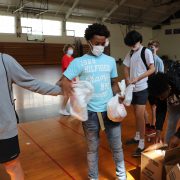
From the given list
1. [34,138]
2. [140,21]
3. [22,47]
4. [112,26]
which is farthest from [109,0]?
[34,138]

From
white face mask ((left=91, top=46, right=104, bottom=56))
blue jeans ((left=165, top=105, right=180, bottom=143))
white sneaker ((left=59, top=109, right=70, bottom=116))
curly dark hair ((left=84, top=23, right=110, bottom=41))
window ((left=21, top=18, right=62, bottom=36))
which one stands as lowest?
white sneaker ((left=59, top=109, right=70, bottom=116))

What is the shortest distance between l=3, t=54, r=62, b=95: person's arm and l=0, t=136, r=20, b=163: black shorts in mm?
360

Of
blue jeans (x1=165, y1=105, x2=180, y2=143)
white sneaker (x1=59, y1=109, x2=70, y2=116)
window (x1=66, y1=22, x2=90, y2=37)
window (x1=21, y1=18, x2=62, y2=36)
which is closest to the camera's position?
blue jeans (x1=165, y1=105, x2=180, y2=143)

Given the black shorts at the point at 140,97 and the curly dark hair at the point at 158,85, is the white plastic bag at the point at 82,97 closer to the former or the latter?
the curly dark hair at the point at 158,85

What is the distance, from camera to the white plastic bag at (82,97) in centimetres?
188

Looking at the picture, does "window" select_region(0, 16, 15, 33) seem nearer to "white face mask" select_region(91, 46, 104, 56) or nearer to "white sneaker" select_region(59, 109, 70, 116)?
"white sneaker" select_region(59, 109, 70, 116)

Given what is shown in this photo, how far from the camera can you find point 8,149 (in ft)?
5.13

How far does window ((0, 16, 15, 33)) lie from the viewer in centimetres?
1337

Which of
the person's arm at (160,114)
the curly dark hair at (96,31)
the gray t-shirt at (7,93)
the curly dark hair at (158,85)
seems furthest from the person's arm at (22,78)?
the person's arm at (160,114)

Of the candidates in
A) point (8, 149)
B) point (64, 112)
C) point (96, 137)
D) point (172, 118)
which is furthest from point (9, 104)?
point (64, 112)

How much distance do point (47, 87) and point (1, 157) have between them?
1.79 ft

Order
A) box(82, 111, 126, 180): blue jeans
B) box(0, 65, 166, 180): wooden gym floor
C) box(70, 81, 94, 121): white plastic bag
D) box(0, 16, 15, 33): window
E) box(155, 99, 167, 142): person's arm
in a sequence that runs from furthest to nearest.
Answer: box(0, 16, 15, 33): window < box(0, 65, 166, 180): wooden gym floor < box(155, 99, 167, 142): person's arm < box(82, 111, 126, 180): blue jeans < box(70, 81, 94, 121): white plastic bag

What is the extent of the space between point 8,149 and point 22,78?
0.47 metres

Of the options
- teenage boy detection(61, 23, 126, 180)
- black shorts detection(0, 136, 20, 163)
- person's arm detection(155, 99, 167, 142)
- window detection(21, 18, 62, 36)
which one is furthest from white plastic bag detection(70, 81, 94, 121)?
window detection(21, 18, 62, 36)
